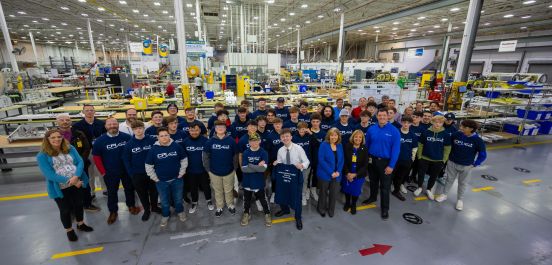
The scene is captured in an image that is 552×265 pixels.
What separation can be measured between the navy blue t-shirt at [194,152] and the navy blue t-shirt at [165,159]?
0.85ft

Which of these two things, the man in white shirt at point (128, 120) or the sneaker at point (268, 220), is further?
the man in white shirt at point (128, 120)

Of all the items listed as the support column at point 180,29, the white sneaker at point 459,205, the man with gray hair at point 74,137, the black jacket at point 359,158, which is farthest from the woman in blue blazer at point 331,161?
the support column at point 180,29

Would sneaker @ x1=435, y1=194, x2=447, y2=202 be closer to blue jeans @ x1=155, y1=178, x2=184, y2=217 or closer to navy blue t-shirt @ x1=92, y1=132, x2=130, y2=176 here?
blue jeans @ x1=155, y1=178, x2=184, y2=217

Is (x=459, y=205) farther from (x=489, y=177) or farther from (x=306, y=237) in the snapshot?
(x=306, y=237)

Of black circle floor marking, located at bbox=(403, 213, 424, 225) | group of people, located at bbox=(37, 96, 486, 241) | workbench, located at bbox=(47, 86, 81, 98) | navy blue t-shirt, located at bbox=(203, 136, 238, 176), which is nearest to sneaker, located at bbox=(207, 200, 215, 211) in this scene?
group of people, located at bbox=(37, 96, 486, 241)

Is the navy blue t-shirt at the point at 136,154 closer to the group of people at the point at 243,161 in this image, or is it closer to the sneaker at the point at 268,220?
the group of people at the point at 243,161

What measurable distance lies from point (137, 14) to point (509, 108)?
A: 80.8 ft

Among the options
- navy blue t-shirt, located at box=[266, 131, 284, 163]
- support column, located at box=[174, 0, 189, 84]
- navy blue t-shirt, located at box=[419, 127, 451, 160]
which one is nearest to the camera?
navy blue t-shirt, located at box=[266, 131, 284, 163]

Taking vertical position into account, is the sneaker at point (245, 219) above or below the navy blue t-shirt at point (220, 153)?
below

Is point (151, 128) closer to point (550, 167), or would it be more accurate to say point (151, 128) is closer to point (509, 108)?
point (550, 167)

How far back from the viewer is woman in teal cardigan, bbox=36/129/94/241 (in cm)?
313

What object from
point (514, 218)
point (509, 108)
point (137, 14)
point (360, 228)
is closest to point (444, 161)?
point (514, 218)

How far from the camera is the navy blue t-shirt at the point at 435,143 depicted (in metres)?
4.49

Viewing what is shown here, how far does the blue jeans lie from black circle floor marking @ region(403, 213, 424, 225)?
3.88m
